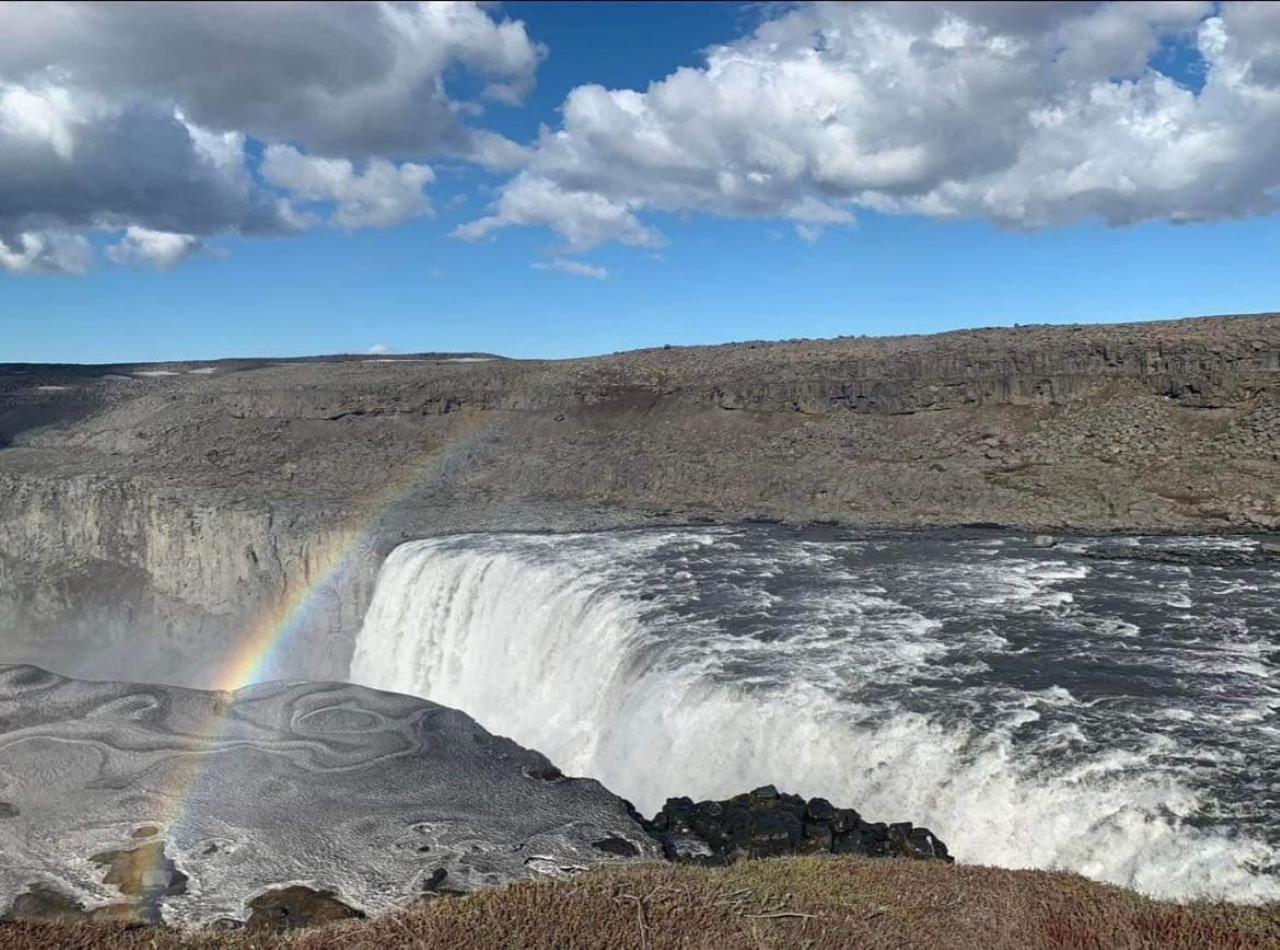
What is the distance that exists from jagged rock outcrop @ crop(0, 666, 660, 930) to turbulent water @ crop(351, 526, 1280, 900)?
222 centimetres

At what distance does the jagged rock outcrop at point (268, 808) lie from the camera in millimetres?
11852

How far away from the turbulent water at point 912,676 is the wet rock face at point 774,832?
0.54 metres

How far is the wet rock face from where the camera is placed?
1170 centimetres

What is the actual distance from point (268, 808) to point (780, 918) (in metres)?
8.63

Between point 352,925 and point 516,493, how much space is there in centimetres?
3038

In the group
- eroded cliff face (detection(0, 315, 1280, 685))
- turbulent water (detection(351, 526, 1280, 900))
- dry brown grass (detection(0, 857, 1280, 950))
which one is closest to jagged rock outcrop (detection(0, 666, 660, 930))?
turbulent water (detection(351, 526, 1280, 900))

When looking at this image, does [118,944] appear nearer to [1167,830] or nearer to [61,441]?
[1167,830]

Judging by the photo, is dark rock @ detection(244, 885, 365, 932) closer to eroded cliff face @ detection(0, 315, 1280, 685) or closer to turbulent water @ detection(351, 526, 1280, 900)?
turbulent water @ detection(351, 526, 1280, 900)

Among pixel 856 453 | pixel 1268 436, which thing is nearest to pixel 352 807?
pixel 856 453

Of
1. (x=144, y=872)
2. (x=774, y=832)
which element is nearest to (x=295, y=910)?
(x=144, y=872)

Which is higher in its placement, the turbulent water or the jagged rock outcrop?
the turbulent water

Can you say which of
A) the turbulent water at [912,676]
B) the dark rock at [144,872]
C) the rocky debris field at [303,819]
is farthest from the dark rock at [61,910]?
the turbulent water at [912,676]

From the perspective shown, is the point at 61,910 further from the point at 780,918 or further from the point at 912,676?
the point at 912,676

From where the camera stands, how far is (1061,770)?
1202 centimetres
